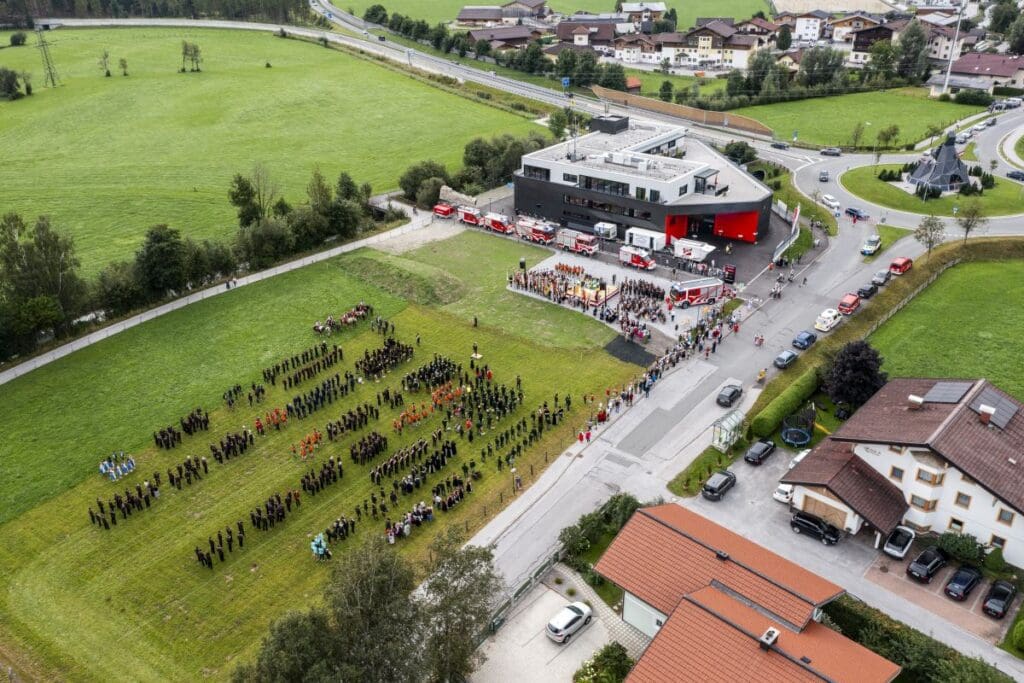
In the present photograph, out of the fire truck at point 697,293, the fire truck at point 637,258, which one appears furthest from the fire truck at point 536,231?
the fire truck at point 697,293

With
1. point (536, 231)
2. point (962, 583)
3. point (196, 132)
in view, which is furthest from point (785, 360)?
point (196, 132)

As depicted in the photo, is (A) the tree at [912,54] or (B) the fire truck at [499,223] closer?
(B) the fire truck at [499,223]

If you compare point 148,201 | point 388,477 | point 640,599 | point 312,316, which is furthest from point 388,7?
point 640,599

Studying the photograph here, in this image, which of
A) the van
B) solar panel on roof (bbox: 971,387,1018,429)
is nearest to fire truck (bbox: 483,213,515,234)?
the van

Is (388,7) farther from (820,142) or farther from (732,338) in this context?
(732,338)

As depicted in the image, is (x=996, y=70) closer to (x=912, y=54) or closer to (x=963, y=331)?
(x=912, y=54)

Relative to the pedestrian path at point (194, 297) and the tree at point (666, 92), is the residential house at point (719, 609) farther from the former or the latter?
the tree at point (666, 92)

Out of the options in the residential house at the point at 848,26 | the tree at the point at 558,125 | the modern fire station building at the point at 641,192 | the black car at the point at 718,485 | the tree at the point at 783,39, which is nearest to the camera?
the black car at the point at 718,485

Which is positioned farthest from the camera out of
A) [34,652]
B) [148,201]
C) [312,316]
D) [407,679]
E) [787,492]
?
[148,201]
